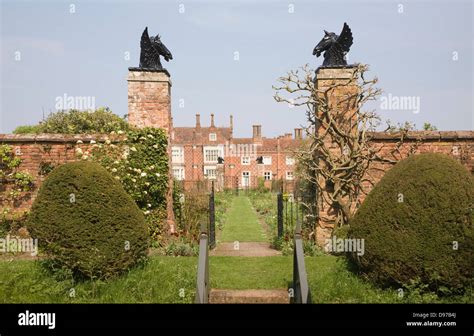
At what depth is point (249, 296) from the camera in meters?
5.99

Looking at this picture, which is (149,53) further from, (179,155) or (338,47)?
(179,155)

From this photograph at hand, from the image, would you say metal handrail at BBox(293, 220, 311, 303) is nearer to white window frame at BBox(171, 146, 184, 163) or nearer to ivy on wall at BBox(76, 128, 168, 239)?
ivy on wall at BBox(76, 128, 168, 239)

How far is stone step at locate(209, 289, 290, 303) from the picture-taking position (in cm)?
599

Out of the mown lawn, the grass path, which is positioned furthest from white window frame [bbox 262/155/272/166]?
the mown lawn

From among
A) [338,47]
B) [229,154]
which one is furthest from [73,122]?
[229,154]

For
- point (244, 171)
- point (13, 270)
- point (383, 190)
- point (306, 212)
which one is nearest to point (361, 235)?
point (383, 190)

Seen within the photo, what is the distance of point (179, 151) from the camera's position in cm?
4816

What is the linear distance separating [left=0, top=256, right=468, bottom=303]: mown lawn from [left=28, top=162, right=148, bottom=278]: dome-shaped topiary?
0.31 m

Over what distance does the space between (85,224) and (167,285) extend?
1592 millimetres

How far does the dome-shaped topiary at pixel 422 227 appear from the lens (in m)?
5.43
